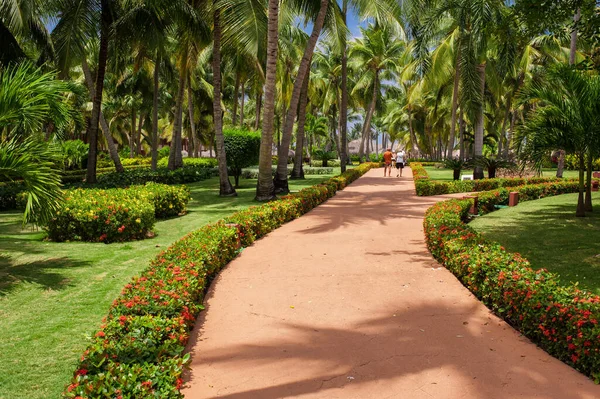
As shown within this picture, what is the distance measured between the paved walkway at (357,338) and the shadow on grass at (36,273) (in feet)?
6.95

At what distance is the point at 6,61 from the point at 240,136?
963cm

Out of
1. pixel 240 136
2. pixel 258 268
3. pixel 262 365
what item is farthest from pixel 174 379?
pixel 240 136

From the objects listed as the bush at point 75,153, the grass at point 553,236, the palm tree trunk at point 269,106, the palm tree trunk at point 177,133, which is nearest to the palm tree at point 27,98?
the grass at point 553,236

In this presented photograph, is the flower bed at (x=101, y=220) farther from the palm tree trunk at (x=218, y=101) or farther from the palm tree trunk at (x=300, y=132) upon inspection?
the palm tree trunk at (x=300, y=132)

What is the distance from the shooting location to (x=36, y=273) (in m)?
6.92

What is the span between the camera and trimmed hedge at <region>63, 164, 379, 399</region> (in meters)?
3.22

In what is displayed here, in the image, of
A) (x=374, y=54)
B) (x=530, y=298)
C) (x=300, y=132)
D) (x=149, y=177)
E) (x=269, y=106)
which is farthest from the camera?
(x=374, y=54)

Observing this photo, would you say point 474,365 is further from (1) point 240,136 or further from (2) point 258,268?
(1) point 240,136

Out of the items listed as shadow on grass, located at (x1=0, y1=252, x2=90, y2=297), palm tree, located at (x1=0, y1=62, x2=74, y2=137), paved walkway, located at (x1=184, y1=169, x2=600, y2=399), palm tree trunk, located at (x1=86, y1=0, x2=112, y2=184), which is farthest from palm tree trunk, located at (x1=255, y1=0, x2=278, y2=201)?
shadow on grass, located at (x1=0, y1=252, x2=90, y2=297)

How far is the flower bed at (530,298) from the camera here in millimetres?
4145

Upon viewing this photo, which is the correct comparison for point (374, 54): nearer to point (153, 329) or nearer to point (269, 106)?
point (269, 106)

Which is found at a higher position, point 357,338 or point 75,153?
point 75,153

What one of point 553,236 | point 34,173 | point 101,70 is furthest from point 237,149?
point 34,173

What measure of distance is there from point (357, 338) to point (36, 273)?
4.73m
